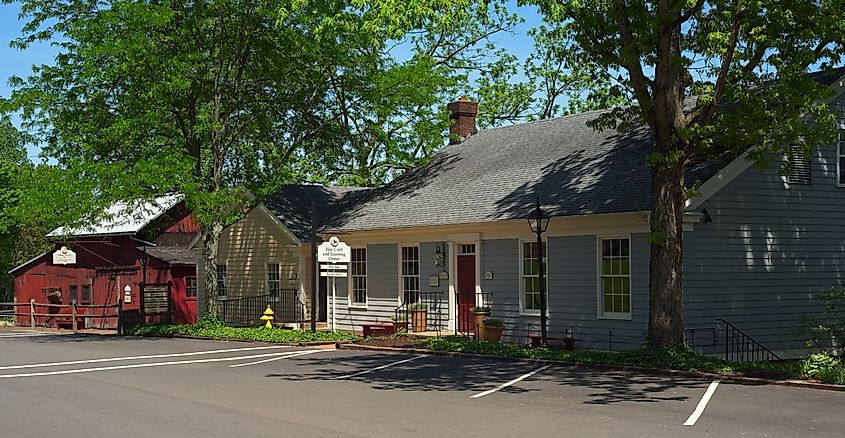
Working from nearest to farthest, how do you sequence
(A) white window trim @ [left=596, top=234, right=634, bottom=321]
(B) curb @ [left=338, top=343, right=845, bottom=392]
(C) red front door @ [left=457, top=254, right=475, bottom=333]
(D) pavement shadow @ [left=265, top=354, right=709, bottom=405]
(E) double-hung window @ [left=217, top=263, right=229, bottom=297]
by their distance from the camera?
(D) pavement shadow @ [left=265, top=354, right=709, bottom=405]
(B) curb @ [left=338, top=343, right=845, bottom=392]
(A) white window trim @ [left=596, top=234, right=634, bottom=321]
(C) red front door @ [left=457, top=254, right=475, bottom=333]
(E) double-hung window @ [left=217, top=263, right=229, bottom=297]

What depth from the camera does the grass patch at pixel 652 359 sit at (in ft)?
53.9

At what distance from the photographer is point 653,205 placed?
18109 mm

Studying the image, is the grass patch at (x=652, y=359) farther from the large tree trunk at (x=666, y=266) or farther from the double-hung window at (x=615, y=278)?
the double-hung window at (x=615, y=278)

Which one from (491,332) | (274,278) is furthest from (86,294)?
(491,332)

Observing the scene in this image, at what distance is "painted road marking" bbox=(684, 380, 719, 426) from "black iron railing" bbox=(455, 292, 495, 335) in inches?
358

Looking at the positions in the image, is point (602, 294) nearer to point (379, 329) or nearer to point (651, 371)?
point (651, 371)

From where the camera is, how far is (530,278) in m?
23.0

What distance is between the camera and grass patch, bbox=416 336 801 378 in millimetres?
16438

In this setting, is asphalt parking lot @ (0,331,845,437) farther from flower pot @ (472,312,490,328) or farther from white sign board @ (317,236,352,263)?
white sign board @ (317,236,352,263)

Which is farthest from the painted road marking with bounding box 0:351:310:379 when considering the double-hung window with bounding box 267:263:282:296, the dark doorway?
the double-hung window with bounding box 267:263:282:296

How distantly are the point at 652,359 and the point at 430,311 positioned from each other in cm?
932

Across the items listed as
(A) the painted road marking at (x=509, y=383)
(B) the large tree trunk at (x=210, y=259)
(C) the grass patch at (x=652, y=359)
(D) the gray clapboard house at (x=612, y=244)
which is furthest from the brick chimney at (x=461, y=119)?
(A) the painted road marking at (x=509, y=383)

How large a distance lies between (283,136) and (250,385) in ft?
54.1

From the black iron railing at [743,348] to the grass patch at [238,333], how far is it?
9289 mm
